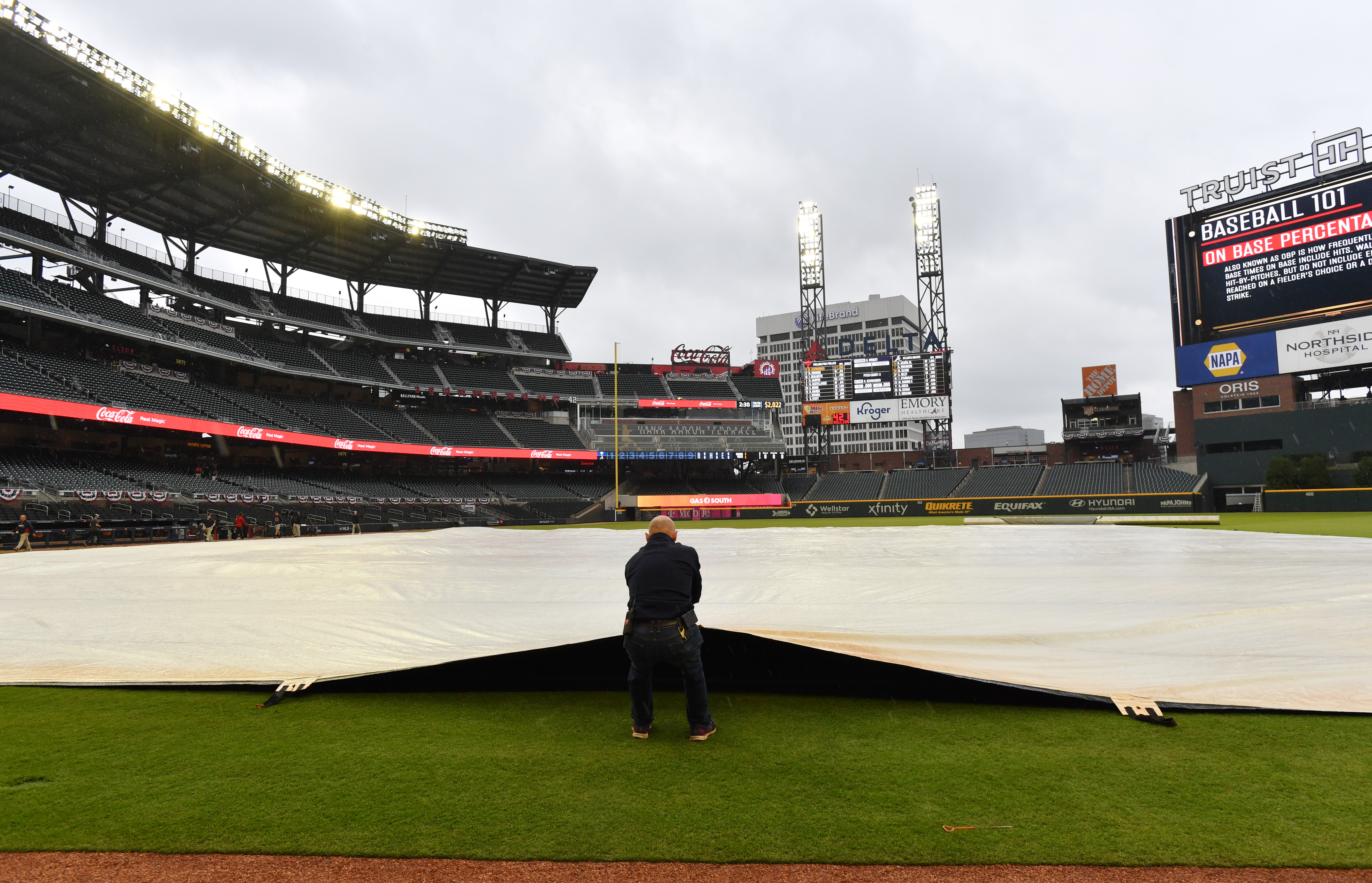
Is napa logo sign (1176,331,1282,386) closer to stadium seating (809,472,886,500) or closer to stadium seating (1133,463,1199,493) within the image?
stadium seating (1133,463,1199,493)

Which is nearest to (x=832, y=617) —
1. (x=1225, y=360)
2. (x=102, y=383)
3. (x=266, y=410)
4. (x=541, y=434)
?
(x=102, y=383)

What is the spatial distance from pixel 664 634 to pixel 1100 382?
6933 centimetres

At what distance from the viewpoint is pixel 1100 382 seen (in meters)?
62.4

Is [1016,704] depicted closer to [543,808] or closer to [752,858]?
[752,858]

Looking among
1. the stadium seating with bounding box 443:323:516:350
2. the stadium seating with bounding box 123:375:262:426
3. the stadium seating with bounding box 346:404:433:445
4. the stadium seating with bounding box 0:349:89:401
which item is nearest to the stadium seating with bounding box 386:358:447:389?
the stadium seating with bounding box 346:404:433:445

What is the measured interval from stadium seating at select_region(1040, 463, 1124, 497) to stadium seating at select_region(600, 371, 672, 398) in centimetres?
3495

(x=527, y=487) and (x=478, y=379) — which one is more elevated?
(x=478, y=379)

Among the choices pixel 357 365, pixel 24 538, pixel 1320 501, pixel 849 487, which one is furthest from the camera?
pixel 849 487

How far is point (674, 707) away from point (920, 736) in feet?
5.98

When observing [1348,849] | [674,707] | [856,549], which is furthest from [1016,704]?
[856,549]

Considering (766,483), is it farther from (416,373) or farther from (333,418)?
(333,418)

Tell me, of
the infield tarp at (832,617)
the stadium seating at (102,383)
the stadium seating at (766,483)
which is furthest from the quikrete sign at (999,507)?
the stadium seating at (102,383)

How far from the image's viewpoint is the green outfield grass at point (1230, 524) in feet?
65.5

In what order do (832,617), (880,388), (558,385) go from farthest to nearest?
(558,385) < (880,388) < (832,617)
